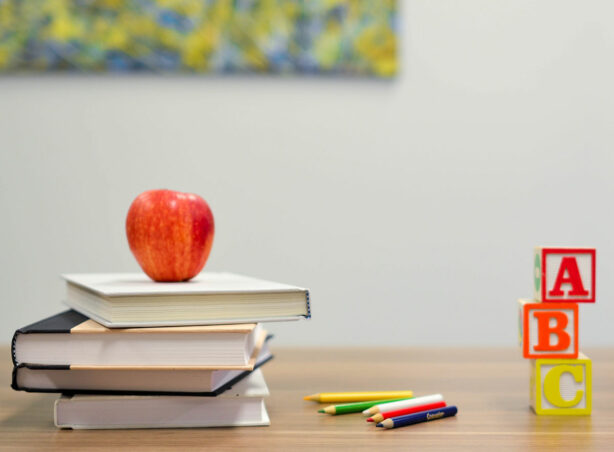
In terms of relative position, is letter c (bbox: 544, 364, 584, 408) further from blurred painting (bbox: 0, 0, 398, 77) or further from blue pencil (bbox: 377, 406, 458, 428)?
blurred painting (bbox: 0, 0, 398, 77)

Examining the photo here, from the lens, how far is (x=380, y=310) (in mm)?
1846

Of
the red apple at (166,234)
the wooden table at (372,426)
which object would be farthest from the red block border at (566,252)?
the red apple at (166,234)

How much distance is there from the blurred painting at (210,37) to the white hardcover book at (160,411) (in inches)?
53.5

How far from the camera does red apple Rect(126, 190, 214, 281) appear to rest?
2.42 ft

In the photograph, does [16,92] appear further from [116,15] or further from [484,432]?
[484,432]

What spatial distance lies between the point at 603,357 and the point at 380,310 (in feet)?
3.07

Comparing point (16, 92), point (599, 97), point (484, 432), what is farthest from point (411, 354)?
point (16, 92)

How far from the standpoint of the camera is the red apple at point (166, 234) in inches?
29.0

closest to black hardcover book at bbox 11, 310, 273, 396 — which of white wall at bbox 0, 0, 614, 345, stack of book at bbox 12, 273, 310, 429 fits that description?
stack of book at bbox 12, 273, 310, 429

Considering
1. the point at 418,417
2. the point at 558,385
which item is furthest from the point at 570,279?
the point at 418,417

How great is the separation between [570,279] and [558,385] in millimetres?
108

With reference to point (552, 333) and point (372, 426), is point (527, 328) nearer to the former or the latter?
point (552, 333)

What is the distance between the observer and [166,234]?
28.9 inches

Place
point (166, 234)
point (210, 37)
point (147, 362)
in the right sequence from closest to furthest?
point (147, 362)
point (166, 234)
point (210, 37)
